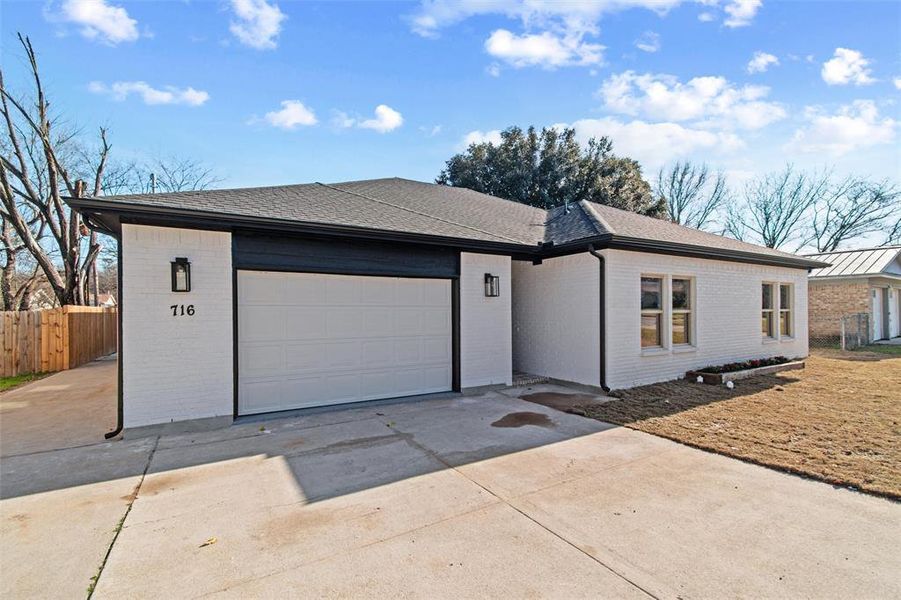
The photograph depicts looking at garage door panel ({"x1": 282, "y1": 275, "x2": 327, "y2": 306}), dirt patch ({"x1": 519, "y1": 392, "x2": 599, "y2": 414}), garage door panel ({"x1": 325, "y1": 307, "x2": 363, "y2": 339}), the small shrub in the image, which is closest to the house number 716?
garage door panel ({"x1": 282, "y1": 275, "x2": 327, "y2": 306})

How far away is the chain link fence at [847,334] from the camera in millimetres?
15053

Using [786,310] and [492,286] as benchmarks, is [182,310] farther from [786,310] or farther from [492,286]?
[786,310]

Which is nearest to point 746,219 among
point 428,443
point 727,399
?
point 727,399

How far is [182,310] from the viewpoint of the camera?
5.42 metres

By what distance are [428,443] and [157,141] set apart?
2526 centimetres

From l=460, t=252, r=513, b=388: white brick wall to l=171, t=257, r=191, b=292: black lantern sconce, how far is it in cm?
420

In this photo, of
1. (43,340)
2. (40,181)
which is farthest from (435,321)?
(40,181)

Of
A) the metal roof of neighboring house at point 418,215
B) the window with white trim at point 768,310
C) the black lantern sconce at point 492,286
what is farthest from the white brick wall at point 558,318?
the window with white trim at point 768,310

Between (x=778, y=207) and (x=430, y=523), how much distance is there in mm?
37983

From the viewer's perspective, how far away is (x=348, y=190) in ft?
30.4

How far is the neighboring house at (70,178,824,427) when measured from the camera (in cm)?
534

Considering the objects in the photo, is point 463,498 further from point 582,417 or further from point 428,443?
point 582,417

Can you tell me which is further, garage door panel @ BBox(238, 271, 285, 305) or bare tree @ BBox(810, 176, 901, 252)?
bare tree @ BBox(810, 176, 901, 252)

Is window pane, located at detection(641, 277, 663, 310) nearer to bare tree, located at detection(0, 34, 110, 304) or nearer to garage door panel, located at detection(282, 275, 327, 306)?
garage door panel, located at detection(282, 275, 327, 306)
